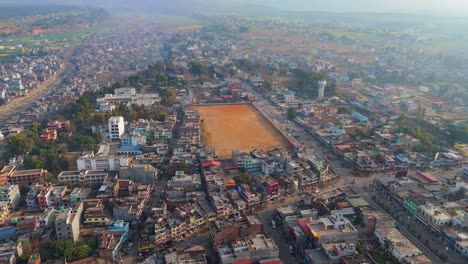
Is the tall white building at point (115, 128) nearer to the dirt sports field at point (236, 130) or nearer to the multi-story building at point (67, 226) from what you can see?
the dirt sports field at point (236, 130)

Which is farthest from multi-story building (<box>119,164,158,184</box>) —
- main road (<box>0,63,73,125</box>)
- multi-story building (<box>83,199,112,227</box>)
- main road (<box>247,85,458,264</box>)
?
main road (<box>0,63,73,125</box>)

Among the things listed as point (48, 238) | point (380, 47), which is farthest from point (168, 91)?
point (380, 47)

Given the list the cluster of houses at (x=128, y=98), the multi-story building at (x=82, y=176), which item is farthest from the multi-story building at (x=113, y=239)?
the cluster of houses at (x=128, y=98)

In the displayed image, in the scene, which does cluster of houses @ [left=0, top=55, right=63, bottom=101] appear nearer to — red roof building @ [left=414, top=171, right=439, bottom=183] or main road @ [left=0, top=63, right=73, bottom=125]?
main road @ [left=0, top=63, right=73, bottom=125]

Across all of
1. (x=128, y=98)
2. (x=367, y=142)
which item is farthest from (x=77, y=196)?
(x=367, y=142)

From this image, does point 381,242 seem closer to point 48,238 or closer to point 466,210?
point 466,210

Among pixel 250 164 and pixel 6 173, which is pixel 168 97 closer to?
pixel 250 164
